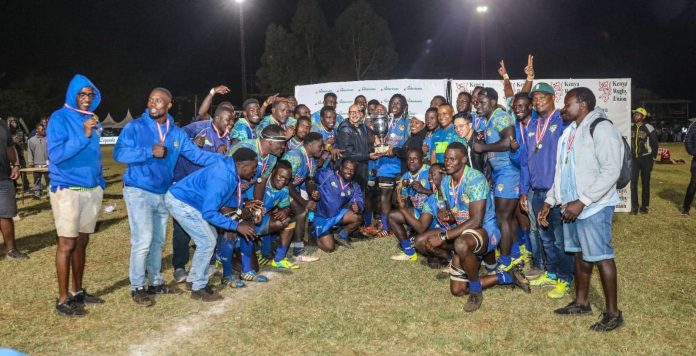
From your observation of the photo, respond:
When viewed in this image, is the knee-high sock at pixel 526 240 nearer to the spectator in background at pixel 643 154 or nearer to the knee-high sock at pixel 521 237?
the knee-high sock at pixel 521 237

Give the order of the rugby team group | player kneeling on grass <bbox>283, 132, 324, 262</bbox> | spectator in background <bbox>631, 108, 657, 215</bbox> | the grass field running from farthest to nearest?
spectator in background <bbox>631, 108, 657, 215</bbox> → player kneeling on grass <bbox>283, 132, 324, 262</bbox> → the rugby team group → the grass field

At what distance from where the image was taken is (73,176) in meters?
5.40

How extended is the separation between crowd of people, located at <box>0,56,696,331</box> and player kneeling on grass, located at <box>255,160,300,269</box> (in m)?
0.02

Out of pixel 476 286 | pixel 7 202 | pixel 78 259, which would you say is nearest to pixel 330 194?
pixel 476 286

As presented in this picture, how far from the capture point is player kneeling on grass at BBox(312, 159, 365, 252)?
8.52 metres

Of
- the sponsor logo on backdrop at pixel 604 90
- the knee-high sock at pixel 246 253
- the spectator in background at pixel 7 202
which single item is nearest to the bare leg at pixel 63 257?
the knee-high sock at pixel 246 253

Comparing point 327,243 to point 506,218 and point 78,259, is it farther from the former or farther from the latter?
point 78,259

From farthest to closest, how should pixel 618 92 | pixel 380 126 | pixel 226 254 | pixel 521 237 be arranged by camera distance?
pixel 618 92, pixel 380 126, pixel 521 237, pixel 226 254

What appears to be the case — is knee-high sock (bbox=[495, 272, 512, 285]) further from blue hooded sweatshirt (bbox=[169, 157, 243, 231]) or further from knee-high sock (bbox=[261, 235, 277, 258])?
knee-high sock (bbox=[261, 235, 277, 258])

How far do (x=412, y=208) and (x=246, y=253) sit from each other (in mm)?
2745

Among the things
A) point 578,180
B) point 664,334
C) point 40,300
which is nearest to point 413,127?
point 578,180

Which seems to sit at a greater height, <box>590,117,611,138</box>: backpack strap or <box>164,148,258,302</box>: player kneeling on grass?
<box>590,117,611,138</box>: backpack strap

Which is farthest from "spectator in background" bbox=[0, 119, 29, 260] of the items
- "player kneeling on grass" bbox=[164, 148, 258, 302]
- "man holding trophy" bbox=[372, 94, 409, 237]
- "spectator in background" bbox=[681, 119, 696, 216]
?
"spectator in background" bbox=[681, 119, 696, 216]

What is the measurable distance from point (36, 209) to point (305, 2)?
4425 centimetres
